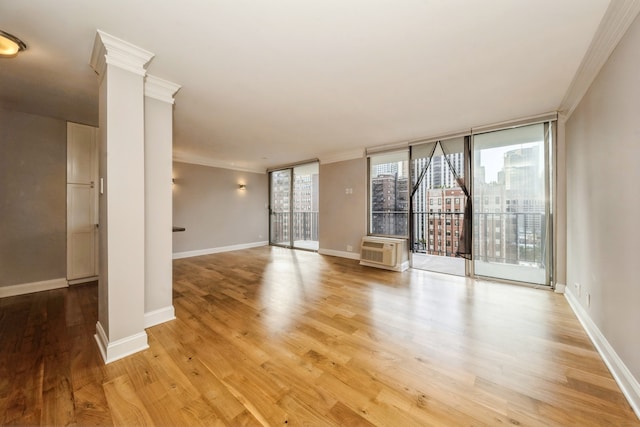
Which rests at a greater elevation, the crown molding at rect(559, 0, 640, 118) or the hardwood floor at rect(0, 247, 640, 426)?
the crown molding at rect(559, 0, 640, 118)

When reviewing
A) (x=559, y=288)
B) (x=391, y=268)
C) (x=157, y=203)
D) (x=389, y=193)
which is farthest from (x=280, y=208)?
(x=559, y=288)

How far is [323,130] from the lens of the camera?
3.79m

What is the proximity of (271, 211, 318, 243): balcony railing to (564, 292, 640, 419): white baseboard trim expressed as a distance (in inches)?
210

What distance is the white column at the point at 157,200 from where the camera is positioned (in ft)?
6.98

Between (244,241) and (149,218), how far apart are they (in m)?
4.53


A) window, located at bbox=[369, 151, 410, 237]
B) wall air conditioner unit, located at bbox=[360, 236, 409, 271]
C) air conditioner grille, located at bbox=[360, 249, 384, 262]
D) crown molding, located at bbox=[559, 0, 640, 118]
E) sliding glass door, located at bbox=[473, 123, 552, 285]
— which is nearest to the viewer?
crown molding, located at bbox=[559, 0, 640, 118]

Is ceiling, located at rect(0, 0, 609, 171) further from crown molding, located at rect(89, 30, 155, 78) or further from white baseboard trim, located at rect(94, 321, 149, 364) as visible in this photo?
white baseboard trim, located at rect(94, 321, 149, 364)

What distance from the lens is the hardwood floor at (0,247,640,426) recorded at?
1264mm

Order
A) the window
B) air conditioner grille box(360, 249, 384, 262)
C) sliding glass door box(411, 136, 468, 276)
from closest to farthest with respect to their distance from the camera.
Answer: sliding glass door box(411, 136, 468, 276) → air conditioner grille box(360, 249, 384, 262) → the window

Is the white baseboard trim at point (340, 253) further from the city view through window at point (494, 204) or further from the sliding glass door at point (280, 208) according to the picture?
the sliding glass door at point (280, 208)

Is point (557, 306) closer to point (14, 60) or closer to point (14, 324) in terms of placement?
point (14, 324)

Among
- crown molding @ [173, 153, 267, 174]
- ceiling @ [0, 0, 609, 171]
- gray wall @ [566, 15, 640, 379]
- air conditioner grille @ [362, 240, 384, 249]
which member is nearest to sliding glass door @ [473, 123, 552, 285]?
ceiling @ [0, 0, 609, 171]

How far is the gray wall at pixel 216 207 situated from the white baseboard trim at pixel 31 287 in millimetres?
2011

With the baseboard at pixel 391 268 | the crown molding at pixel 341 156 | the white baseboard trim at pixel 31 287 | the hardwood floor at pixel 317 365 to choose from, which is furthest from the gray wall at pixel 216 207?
the baseboard at pixel 391 268
